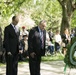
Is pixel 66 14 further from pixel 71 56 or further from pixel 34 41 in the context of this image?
pixel 71 56

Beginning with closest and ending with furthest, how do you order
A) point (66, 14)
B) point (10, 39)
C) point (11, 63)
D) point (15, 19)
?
1. point (15, 19)
2. point (10, 39)
3. point (11, 63)
4. point (66, 14)

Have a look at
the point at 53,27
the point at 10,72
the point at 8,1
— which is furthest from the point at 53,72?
the point at 53,27

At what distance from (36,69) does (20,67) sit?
5.14 m

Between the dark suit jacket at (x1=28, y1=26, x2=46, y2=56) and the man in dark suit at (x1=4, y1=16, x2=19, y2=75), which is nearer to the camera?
the dark suit jacket at (x1=28, y1=26, x2=46, y2=56)

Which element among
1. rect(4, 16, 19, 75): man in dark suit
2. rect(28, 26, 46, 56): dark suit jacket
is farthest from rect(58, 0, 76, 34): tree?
rect(28, 26, 46, 56): dark suit jacket

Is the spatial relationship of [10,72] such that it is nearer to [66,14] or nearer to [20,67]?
[20,67]

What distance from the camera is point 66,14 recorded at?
2638 cm

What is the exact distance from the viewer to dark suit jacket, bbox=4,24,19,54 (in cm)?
1048

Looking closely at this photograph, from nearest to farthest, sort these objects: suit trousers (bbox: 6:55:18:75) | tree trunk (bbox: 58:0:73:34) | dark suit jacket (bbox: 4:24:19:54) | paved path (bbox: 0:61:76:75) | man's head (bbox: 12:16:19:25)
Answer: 1. man's head (bbox: 12:16:19:25)
2. dark suit jacket (bbox: 4:24:19:54)
3. suit trousers (bbox: 6:55:18:75)
4. paved path (bbox: 0:61:76:75)
5. tree trunk (bbox: 58:0:73:34)

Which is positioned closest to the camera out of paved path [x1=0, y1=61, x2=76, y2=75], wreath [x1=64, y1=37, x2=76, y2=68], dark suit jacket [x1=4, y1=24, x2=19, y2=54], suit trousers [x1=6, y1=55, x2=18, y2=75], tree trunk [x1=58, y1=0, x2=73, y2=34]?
wreath [x1=64, y1=37, x2=76, y2=68]

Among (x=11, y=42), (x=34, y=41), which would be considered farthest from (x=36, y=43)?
(x=11, y=42)

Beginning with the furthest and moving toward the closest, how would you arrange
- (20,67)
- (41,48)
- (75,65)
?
(20,67) < (41,48) < (75,65)

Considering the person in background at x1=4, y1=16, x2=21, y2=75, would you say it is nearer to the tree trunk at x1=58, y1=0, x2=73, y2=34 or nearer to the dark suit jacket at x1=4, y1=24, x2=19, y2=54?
the dark suit jacket at x1=4, y1=24, x2=19, y2=54

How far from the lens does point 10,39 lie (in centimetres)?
1057
